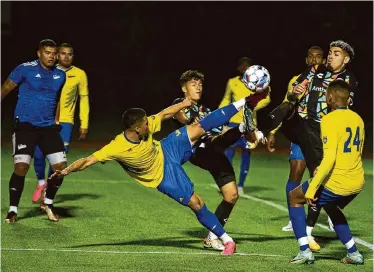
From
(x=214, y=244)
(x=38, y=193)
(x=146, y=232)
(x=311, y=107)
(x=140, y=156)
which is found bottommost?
(x=38, y=193)

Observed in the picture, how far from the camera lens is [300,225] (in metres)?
10.2

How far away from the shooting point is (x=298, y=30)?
35.2 metres

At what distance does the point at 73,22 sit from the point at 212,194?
21.7 metres

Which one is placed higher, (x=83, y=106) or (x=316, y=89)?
(x=316, y=89)

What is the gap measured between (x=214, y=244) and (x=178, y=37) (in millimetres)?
26016

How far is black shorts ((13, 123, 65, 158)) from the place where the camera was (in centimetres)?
1273

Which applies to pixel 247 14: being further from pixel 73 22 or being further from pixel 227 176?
pixel 227 176

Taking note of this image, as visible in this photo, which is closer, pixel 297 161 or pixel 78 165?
pixel 78 165

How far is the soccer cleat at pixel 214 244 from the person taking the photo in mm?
10856

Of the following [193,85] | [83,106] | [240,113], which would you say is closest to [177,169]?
[193,85]

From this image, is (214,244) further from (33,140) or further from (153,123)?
(33,140)

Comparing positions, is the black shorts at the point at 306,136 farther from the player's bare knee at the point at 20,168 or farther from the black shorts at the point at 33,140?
the player's bare knee at the point at 20,168

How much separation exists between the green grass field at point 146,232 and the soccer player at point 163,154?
20.0 inches

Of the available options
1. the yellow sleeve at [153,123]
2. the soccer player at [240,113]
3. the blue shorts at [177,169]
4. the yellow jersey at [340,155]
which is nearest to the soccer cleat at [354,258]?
the yellow jersey at [340,155]
